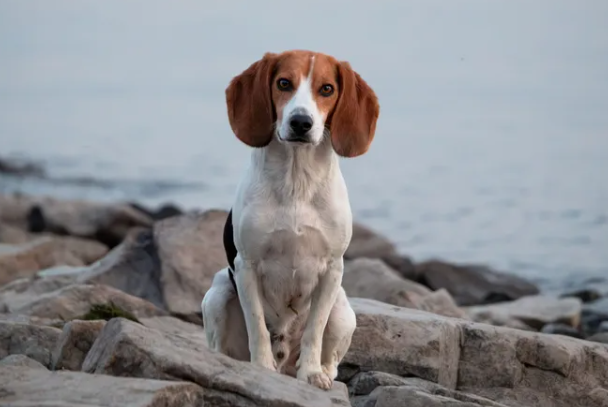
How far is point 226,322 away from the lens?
786cm

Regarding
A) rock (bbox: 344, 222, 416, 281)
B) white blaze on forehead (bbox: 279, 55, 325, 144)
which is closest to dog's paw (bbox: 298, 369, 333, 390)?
white blaze on forehead (bbox: 279, 55, 325, 144)

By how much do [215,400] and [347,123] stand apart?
1.95m

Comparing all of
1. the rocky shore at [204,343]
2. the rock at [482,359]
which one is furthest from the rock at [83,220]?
the rock at [482,359]

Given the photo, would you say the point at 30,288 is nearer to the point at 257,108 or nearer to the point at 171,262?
the point at 171,262

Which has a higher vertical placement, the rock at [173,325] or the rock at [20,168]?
the rock at [173,325]

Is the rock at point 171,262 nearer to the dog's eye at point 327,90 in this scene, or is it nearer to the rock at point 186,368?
the dog's eye at point 327,90

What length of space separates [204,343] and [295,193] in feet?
5.80

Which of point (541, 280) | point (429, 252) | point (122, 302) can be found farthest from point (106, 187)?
point (122, 302)

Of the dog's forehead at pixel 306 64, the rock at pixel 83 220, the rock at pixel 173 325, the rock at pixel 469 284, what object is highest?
the dog's forehead at pixel 306 64

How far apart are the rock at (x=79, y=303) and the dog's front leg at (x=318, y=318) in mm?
2893

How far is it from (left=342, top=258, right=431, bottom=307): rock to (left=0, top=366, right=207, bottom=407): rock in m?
5.85

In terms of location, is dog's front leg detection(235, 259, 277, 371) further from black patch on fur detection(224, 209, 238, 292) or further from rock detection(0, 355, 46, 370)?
rock detection(0, 355, 46, 370)

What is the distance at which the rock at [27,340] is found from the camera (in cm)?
763

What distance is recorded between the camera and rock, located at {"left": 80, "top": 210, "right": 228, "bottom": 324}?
11422mm
